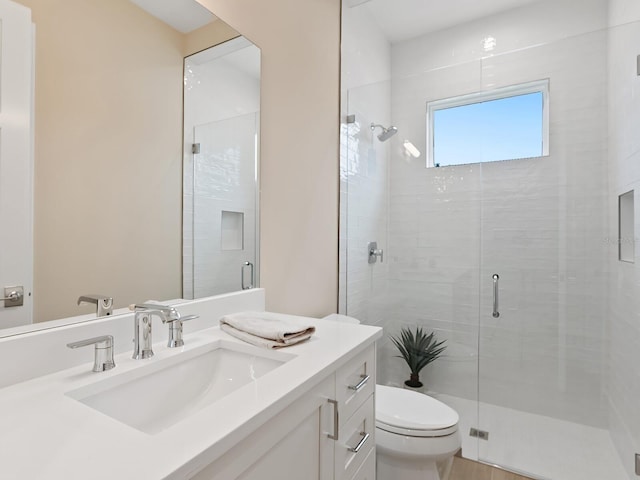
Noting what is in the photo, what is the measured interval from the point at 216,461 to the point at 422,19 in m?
3.03

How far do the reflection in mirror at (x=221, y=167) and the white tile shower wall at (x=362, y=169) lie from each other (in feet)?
3.11

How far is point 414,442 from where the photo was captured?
4.79 feet

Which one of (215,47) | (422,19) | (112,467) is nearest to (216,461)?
(112,467)

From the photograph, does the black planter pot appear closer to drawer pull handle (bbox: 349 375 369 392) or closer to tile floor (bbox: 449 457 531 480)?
tile floor (bbox: 449 457 531 480)

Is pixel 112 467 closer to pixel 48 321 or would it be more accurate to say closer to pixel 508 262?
pixel 48 321

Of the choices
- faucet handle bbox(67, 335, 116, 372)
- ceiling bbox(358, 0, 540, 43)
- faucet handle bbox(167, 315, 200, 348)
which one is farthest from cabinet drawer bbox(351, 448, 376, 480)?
ceiling bbox(358, 0, 540, 43)

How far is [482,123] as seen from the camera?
8.16 ft

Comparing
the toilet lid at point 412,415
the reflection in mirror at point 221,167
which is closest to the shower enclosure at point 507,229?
the toilet lid at point 412,415

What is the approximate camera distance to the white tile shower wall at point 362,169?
2377 mm

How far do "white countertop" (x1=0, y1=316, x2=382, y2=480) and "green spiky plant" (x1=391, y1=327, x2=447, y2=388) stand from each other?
1869 mm

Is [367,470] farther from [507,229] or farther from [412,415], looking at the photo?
[507,229]

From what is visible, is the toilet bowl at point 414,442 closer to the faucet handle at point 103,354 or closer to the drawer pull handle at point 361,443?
the drawer pull handle at point 361,443

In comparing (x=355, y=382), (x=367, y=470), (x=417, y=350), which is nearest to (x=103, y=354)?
(x=355, y=382)

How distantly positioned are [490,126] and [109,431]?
2.64 meters
